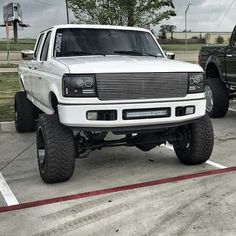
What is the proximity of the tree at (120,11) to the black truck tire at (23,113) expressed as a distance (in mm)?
15430

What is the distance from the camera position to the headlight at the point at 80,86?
5098mm

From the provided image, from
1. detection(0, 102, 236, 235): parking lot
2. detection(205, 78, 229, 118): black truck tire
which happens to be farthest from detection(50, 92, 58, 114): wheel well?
detection(205, 78, 229, 118): black truck tire

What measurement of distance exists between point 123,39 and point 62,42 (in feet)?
2.94

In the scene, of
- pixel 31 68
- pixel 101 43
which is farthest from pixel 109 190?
pixel 31 68

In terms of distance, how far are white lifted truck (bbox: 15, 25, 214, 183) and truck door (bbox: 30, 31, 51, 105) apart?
32 mm

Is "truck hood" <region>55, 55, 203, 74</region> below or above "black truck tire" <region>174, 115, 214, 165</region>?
above

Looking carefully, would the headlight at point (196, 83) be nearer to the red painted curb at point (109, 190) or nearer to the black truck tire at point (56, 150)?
the red painted curb at point (109, 190)

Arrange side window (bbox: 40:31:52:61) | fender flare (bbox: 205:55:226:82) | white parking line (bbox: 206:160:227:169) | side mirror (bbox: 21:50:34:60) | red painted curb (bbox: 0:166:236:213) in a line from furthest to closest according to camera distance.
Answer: fender flare (bbox: 205:55:226:82), side mirror (bbox: 21:50:34:60), side window (bbox: 40:31:52:61), white parking line (bbox: 206:160:227:169), red painted curb (bbox: 0:166:236:213)

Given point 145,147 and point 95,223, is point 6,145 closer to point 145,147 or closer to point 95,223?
point 145,147

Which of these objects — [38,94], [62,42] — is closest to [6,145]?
[38,94]

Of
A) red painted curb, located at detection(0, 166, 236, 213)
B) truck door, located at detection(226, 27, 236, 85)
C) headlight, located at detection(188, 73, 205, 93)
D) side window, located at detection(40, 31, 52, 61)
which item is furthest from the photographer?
truck door, located at detection(226, 27, 236, 85)

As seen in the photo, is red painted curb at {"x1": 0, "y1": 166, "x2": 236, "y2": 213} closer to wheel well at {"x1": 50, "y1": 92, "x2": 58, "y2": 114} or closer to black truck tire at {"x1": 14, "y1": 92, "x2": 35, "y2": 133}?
wheel well at {"x1": 50, "y1": 92, "x2": 58, "y2": 114}

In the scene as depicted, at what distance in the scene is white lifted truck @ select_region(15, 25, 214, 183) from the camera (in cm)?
512

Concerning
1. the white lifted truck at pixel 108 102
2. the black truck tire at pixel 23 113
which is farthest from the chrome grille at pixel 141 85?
the black truck tire at pixel 23 113
